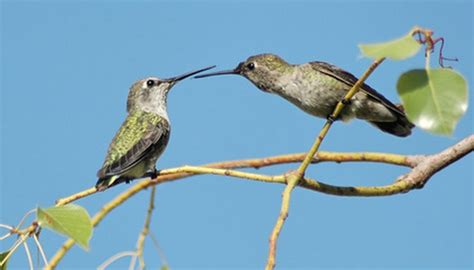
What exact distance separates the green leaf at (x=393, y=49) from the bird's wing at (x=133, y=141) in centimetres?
354

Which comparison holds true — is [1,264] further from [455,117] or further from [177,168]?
[455,117]

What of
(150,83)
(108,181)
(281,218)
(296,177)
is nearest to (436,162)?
(296,177)

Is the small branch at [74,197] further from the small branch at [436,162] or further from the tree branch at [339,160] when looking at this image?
the small branch at [436,162]

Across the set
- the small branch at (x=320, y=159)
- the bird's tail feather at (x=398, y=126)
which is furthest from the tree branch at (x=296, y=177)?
the bird's tail feather at (x=398, y=126)

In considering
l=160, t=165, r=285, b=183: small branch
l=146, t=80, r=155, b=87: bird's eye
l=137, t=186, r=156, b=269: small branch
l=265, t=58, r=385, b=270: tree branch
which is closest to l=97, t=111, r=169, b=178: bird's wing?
l=146, t=80, r=155, b=87: bird's eye

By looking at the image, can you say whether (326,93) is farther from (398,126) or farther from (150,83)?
(150,83)

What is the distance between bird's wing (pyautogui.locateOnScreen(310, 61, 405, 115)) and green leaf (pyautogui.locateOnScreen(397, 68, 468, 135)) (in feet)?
12.1

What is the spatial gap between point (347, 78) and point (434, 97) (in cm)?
Result: 388

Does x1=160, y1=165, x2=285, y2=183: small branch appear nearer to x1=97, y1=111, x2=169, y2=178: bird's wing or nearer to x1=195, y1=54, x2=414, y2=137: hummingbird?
x1=97, y1=111, x2=169, y2=178: bird's wing

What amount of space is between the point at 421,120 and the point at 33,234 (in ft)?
5.57

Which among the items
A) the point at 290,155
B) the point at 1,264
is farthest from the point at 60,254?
the point at 290,155

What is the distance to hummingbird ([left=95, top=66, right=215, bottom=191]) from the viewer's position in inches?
229

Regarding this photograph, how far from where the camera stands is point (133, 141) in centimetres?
639

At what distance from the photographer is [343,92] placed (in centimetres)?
603
